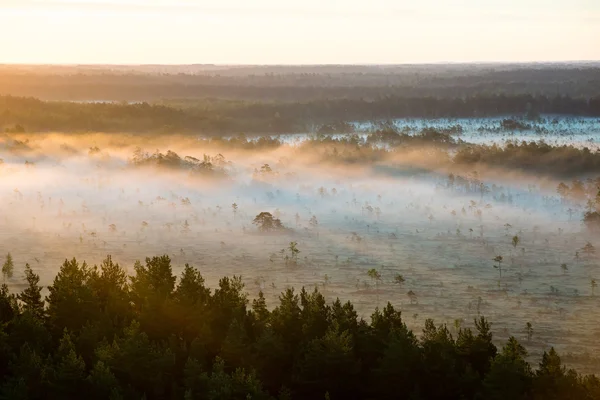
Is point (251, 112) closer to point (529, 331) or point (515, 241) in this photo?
point (515, 241)

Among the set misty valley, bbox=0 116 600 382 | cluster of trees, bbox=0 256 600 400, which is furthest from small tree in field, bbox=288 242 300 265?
cluster of trees, bbox=0 256 600 400

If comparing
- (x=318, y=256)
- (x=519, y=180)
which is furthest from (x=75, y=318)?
(x=519, y=180)

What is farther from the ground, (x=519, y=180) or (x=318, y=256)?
(x=519, y=180)

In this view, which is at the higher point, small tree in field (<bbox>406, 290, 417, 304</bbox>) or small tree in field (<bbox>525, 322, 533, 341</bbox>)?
small tree in field (<bbox>406, 290, 417, 304</bbox>)

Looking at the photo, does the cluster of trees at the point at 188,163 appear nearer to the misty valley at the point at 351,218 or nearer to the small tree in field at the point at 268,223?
the misty valley at the point at 351,218

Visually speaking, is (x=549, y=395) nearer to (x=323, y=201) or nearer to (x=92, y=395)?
(x=92, y=395)

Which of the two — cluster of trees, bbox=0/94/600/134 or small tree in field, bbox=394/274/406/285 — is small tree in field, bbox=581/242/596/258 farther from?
cluster of trees, bbox=0/94/600/134

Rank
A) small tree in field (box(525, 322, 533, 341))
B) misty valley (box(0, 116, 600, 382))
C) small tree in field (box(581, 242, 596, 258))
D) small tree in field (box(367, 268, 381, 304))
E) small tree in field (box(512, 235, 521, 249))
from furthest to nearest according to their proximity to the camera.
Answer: small tree in field (box(512, 235, 521, 249))
small tree in field (box(581, 242, 596, 258))
small tree in field (box(367, 268, 381, 304))
misty valley (box(0, 116, 600, 382))
small tree in field (box(525, 322, 533, 341))
